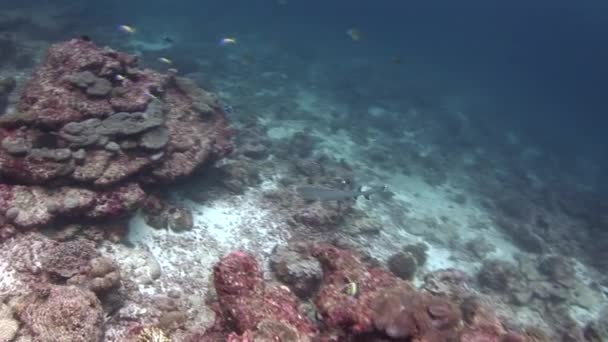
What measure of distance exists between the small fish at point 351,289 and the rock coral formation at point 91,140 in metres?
4.56

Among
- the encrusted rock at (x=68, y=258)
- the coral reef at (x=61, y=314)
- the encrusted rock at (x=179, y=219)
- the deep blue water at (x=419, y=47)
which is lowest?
the deep blue water at (x=419, y=47)

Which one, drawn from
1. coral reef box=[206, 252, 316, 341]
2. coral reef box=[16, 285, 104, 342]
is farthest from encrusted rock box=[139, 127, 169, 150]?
coral reef box=[206, 252, 316, 341]

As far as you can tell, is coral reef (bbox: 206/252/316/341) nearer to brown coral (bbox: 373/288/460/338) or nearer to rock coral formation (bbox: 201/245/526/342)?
rock coral formation (bbox: 201/245/526/342)

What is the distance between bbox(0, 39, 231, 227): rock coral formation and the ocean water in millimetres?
1120

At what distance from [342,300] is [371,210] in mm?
8176

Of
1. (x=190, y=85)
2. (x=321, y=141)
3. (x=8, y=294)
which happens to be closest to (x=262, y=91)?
(x=321, y=141)

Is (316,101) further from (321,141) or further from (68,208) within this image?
(68,208)

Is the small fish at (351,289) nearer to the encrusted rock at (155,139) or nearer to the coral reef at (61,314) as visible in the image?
the coral reef at (61,314)

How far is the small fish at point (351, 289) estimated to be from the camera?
6.23m

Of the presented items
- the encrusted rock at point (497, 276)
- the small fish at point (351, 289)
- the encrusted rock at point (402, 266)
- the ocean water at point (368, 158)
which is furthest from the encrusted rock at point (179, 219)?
the encrusted rock at point (497, 276)

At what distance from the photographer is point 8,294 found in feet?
20.0

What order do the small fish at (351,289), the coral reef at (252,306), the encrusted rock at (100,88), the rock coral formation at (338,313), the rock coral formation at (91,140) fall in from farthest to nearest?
the encrusted rock at (100,88)
the rock coral formation at (91,140)
the small fish at (351,289)
the rock coral formation at (338,313)
the coral reef at (252,306)

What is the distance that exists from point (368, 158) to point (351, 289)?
13.7m

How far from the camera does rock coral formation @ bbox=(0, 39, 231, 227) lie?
7750mm
